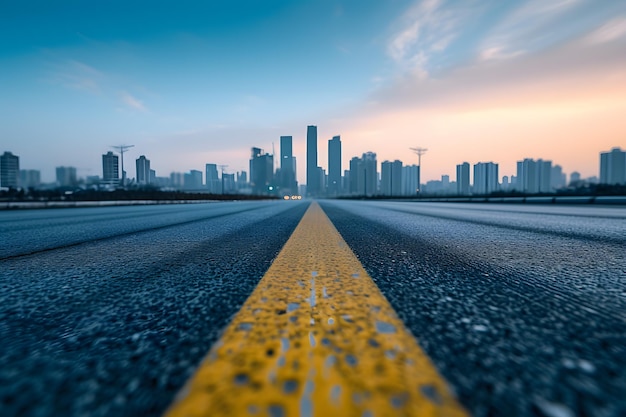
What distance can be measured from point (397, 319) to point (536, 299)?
2.34 feet

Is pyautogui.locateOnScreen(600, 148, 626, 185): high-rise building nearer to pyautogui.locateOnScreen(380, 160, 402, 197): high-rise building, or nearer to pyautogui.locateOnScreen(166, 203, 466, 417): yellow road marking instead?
pyautogui.locateOnScreen(380, 160, 402, 197): high-rise building

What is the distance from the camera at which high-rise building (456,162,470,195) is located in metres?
101

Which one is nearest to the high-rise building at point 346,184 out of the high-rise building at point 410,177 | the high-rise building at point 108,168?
the high-rise building at point 410,177

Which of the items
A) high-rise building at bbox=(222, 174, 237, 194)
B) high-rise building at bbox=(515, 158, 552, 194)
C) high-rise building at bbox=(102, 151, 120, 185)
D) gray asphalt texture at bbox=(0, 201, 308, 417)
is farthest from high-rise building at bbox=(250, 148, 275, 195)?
gray asphalt texture at bbox=(0, 201, 308, 417)

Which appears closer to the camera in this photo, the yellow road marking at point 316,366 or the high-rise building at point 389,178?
the yellow road marking at point 316,366

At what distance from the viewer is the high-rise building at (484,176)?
97.1 m

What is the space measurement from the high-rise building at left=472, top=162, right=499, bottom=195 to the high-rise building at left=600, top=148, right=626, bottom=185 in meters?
26.9

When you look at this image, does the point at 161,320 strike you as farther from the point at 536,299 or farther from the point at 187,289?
the point at 536,299

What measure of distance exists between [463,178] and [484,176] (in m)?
13.6

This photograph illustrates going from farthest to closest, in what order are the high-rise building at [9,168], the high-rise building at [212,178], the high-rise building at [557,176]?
1. the high-rise building at [212,178]
2. the high-rise building at [557,176]
3. the high-rise building at [9,168]

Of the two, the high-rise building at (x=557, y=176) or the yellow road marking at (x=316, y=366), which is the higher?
the high-rise building at (x=557, y=176)

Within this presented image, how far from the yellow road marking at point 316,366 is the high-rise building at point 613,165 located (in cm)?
11935

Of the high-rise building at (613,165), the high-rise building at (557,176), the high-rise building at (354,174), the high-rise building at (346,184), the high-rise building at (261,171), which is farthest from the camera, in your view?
the high-rise building at (261,171)

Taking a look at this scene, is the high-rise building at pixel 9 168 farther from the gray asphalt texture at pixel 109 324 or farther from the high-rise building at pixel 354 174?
the gray asphalt texture at pixel 109 324
